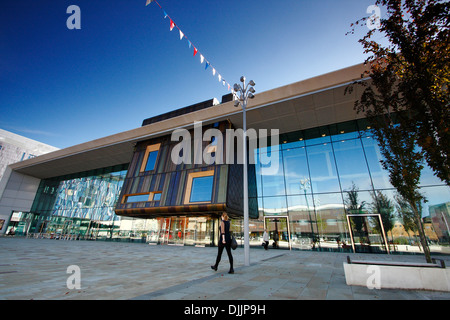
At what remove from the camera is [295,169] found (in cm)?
1706

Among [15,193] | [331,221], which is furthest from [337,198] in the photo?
[15,193]

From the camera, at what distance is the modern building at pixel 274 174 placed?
1397 centimetres

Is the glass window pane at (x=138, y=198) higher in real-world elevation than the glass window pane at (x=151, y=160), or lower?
lower

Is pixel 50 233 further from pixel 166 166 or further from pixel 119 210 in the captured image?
pixel 166 166

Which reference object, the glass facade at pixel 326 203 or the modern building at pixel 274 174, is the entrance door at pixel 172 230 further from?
the modern building at pixel 274 174

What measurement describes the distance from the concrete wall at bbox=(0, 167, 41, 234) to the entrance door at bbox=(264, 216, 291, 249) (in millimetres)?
38828

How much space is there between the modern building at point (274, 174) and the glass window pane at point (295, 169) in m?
0.08

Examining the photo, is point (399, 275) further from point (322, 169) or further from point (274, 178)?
point (274, 178)

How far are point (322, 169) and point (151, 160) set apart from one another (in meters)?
16.3

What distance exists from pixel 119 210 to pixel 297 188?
1707cm

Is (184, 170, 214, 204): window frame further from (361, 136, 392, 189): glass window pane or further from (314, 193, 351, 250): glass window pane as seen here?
(361, 136, 392, 189): glass window pane

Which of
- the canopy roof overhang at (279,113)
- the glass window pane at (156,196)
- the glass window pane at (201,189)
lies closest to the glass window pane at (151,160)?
the canopy roof overhang at (279,113)

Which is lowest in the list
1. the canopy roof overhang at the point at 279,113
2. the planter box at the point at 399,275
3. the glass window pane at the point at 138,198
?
the planter box at the point at 399,275

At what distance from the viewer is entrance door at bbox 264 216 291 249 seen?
1589 centimetres
